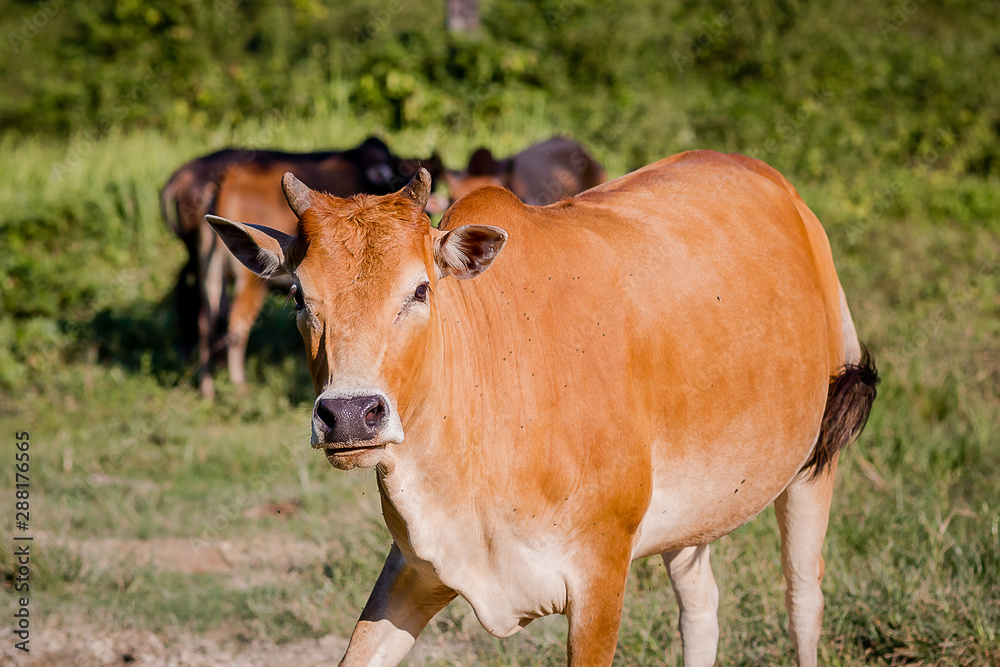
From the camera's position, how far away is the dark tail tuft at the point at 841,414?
3916 mm

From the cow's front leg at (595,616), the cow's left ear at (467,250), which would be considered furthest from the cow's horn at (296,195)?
the cow's front leg at (595,616)

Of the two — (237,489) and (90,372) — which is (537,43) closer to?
(90,372)

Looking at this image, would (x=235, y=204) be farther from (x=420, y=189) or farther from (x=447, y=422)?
(x=447, y=422)

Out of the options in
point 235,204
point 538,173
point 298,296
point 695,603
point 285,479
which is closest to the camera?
point 298,296

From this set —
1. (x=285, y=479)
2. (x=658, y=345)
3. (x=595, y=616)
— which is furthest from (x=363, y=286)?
(x=285, y=479)

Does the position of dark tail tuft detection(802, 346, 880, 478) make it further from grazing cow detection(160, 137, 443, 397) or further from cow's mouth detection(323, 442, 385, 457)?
grazing cow detection(160, 137, 443, 397)

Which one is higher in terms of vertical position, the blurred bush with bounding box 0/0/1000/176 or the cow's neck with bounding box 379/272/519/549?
the cow's neck with bounding box 379/272/519/549

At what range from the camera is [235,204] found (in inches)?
328

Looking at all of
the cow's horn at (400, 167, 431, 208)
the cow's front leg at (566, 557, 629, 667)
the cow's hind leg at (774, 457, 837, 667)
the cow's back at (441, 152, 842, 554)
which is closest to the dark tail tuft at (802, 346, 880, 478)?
the cow's hind leg at (774, 457, 837, 667)

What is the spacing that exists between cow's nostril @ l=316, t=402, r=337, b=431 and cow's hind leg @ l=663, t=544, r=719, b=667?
1900 mm

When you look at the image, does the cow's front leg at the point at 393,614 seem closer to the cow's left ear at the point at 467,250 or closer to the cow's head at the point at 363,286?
the cow's head at the point at 363,286

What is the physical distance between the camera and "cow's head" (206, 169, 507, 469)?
2418 millimetres

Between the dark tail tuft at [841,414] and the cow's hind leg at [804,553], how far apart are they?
0.06 metres

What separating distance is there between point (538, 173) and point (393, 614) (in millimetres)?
6021
